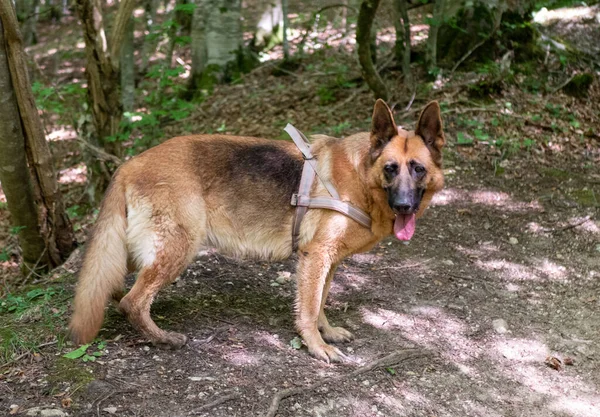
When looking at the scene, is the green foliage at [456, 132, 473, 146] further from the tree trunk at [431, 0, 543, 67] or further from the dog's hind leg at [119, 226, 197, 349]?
the dog's hind leg at [119, 226, 197, 349]

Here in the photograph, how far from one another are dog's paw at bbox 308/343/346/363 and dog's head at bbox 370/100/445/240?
1.04 metres

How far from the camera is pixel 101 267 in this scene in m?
4.00

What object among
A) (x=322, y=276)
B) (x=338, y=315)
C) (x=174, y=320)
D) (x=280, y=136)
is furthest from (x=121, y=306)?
(x=280, y=136)

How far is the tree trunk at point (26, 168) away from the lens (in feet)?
18.0

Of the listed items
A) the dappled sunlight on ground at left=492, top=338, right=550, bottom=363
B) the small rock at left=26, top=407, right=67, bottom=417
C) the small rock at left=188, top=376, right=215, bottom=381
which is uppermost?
the small rock at left=26, top=407, right=67, bottom=417

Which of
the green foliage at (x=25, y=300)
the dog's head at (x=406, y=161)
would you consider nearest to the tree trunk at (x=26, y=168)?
the green foliage at (x=25, y=300)

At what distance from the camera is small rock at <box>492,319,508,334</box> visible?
4824 mm

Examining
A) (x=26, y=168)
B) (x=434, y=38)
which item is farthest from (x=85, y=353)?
(x=434, y=38)

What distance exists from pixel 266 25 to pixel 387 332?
1086 centimetres

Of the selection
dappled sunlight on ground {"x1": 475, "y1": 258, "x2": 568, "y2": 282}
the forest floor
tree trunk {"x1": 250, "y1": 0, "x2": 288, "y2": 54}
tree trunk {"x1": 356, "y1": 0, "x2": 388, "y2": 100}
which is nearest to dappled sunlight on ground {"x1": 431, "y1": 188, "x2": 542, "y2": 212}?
the forest floor

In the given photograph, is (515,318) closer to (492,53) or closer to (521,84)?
(521,84)

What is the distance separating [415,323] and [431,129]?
1.78 metres

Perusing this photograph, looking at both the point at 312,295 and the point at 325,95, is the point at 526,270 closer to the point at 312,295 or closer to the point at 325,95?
the point at 312,295

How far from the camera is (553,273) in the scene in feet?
19.1
